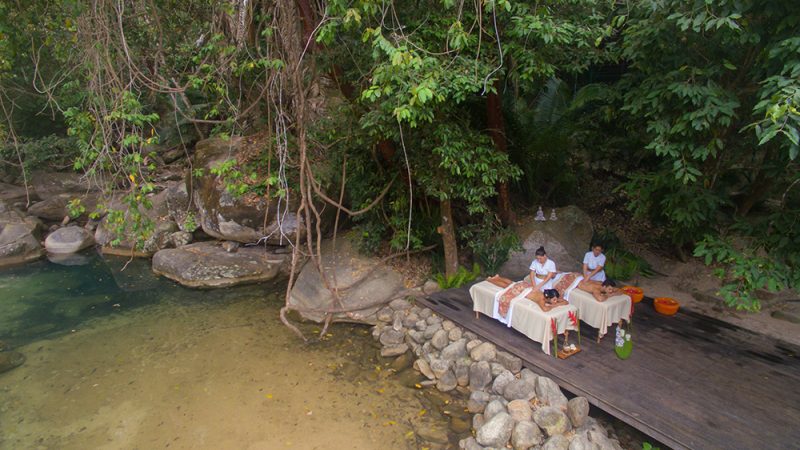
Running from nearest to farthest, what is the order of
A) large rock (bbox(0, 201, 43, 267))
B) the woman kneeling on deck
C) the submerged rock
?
the woman kneeling on deck
the submerged rock
large rock (bbox(0, 201, 43, 267))

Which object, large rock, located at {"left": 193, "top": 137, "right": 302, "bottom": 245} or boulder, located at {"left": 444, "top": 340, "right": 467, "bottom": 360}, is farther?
large rock, located at {"left": 193, "top": 137, "right": 302, "bottom": 245}

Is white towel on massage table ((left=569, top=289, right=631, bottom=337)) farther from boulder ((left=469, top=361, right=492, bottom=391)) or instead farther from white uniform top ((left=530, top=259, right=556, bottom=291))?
boulder ((left=469, top=361, right=492, bottom=391))

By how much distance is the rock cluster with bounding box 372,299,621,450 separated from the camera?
14.4 ft

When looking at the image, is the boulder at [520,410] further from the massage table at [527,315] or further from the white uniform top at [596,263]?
the white uniform top at [596,263]

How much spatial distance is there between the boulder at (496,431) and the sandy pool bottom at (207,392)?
59cm

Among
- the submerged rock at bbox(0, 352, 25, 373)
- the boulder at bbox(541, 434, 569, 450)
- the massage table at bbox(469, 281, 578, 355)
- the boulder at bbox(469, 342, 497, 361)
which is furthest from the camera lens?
the submerged rock at bbox(0, 352, 25, 373)

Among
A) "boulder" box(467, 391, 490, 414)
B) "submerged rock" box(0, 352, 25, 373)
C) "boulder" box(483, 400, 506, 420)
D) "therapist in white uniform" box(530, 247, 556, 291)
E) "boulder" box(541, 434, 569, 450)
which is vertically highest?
"therapist in white uniform" box(530, 247, 556, 291)

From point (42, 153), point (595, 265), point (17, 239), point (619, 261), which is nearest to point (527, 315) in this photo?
point (595, 265)

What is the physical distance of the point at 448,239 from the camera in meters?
7.48

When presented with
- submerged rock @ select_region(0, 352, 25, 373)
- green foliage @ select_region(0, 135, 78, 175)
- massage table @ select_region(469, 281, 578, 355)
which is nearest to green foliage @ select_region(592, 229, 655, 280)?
massage table @ select_region(469, 281, 578, 355)

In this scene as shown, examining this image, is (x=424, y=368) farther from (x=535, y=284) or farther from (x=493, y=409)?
(x=535, y=284)

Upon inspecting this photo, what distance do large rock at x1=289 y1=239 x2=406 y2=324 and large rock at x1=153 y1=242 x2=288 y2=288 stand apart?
1806mm

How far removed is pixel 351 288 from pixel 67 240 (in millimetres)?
9662

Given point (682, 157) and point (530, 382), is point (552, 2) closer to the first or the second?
point (682, 157)
